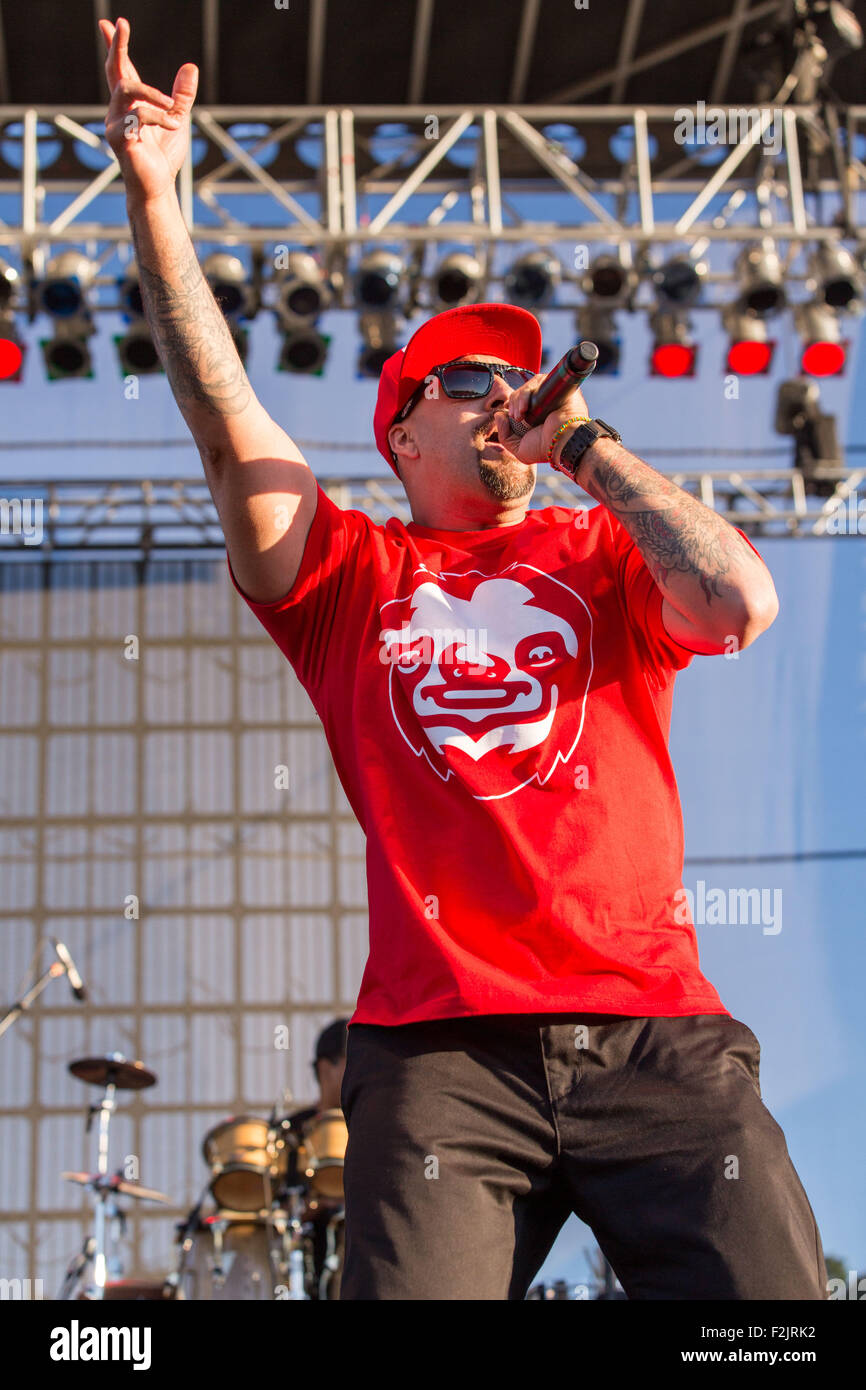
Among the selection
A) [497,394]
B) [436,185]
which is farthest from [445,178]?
[497,394]

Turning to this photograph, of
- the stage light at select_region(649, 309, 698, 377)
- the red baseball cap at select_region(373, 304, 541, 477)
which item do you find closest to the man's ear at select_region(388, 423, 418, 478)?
the red baseball cap at select_region(373, 304, 541, 477)

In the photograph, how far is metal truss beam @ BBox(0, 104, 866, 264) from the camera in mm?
6277

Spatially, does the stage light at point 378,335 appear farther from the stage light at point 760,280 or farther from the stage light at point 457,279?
the stage light at point 760,280

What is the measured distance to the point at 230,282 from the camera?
20.2 ft

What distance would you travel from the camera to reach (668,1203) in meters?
1.53

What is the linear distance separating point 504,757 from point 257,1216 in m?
4.42

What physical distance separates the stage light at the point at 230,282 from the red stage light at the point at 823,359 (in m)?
2.48

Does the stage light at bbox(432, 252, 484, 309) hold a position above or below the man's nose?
above

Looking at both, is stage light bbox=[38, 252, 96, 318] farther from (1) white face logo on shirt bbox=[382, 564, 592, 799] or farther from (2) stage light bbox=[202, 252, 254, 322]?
(1) white face logo on shirt bbox=[382, 564, 592, 799]

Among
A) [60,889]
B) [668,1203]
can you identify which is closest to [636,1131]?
[668,1203]

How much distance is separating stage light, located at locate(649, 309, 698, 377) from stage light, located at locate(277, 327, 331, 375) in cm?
148

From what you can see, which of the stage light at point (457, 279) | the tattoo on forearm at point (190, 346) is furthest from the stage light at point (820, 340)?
the tattoo on forearm at point (190, 346)
